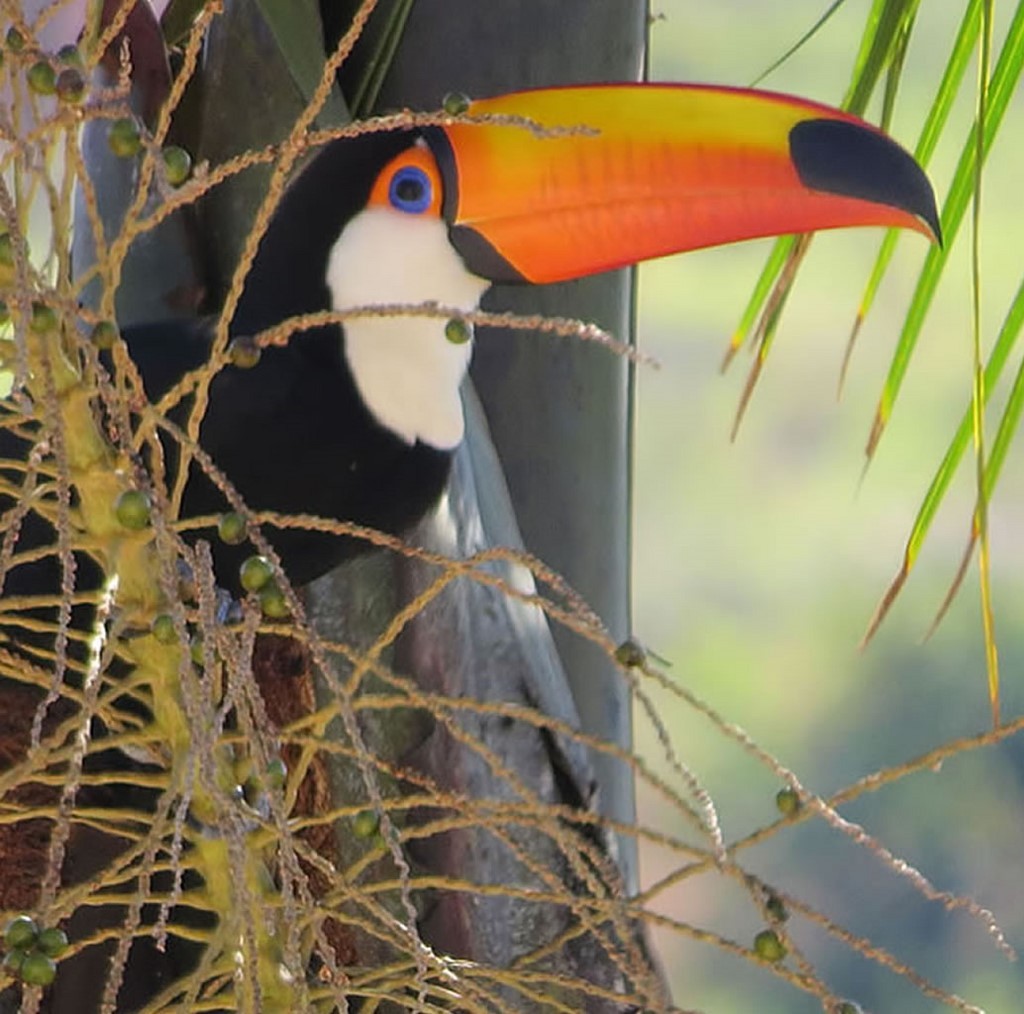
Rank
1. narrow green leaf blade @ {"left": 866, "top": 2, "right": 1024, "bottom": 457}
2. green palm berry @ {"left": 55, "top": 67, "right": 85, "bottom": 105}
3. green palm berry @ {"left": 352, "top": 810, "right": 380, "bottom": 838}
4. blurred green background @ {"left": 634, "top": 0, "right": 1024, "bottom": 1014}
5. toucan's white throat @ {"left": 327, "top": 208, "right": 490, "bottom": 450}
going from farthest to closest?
blurred green background @ {"left": 634, "top": 0, "right": 1024, "bottom": 1014} < toucan's white throat @ {"left": 327, "top": 208, "right": 490, "bottom": 450} < narrow green leaf blade @ {"left": 866, "top": 2, "right": 1024, "bottom": 457} < green palm berry @ {"left": 352, "top": 810, "right": 380, "bottom": 838} < green palm berry @ {"left": 55, "top": 67, "right": 85, "bottom": 105}

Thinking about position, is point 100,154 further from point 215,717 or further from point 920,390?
point 920,390

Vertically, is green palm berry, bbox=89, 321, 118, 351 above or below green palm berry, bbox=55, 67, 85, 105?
below

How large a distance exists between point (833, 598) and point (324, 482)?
6884 millimetres

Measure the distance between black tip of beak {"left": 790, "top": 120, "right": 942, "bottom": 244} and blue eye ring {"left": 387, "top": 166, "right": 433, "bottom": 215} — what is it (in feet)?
1.03

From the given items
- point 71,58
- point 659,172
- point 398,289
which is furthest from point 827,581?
point 71,58

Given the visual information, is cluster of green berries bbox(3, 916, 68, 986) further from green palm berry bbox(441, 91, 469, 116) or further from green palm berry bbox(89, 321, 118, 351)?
green palm berry bbox(441, 91, 469, 116)

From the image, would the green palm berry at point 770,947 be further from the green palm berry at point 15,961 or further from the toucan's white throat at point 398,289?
the toucan's white throat at point 398,289

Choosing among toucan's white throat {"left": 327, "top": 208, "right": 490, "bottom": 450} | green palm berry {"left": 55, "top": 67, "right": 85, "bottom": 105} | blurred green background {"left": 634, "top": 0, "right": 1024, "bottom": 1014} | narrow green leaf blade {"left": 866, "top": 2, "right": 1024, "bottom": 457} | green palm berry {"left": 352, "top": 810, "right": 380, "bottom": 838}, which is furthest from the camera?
blurred green background {"left": 634, "top": 0, "right": 1024, "bottom": 1014}

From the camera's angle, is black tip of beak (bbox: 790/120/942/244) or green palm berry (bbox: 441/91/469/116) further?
black tip of beak (bbox: 790/120/942/244)

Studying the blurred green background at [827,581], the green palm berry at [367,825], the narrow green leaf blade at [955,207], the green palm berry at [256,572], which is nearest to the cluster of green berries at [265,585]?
the green palm berry at [256,572]

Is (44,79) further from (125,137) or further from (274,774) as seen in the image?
(274,774)

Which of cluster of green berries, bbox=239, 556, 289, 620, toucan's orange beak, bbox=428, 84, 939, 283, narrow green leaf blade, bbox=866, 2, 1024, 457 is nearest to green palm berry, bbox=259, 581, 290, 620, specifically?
cluster of green berries, bbox=239, 556, 289, 620

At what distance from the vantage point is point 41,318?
732 millimetres

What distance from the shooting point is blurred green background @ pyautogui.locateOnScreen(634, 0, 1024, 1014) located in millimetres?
6941
